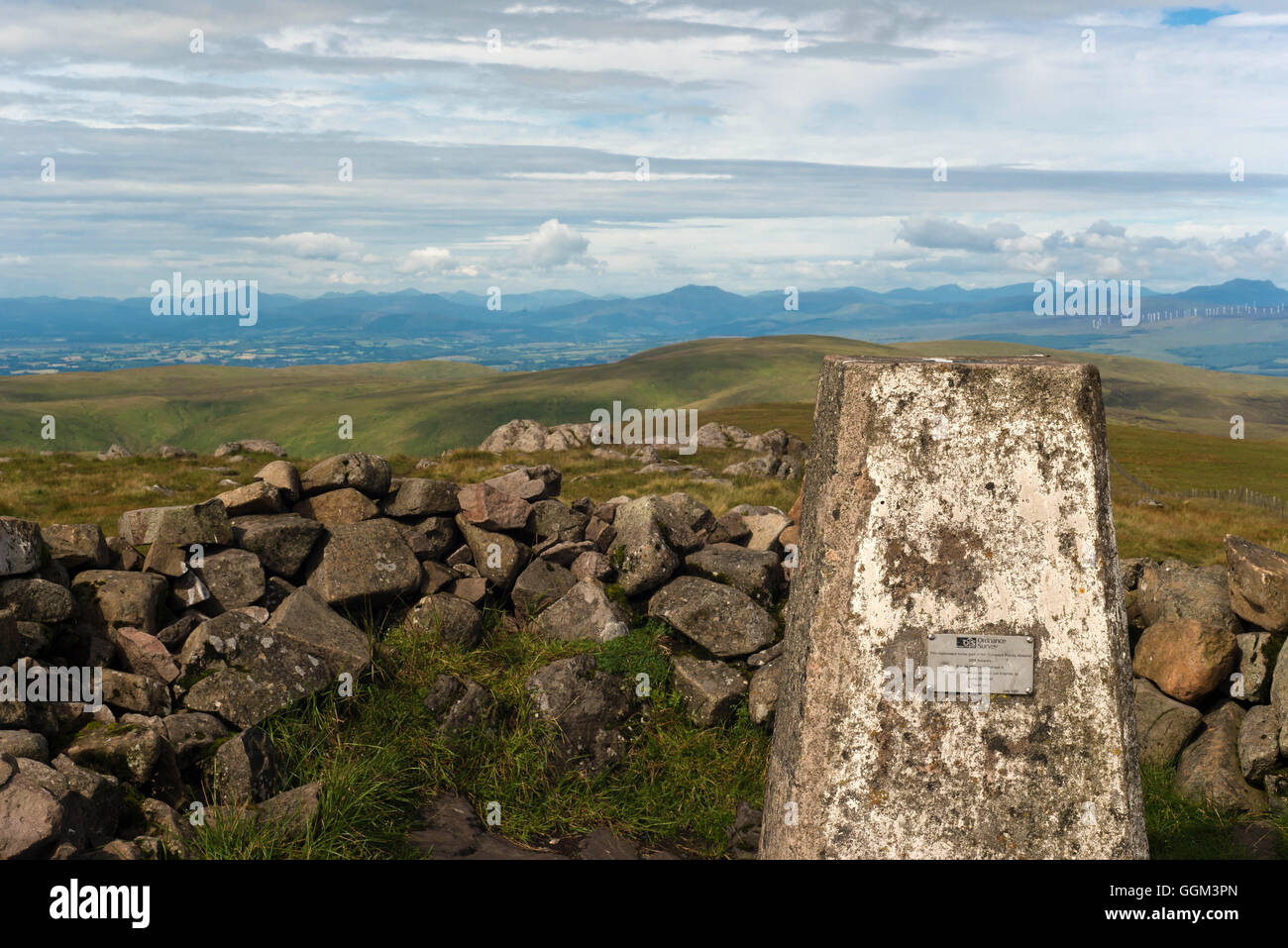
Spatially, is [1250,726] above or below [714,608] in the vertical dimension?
below

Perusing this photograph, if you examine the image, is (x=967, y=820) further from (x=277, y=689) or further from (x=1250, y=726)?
(x=277, y=689)

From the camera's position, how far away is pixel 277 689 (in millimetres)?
8789

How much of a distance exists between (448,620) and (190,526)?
299 cm

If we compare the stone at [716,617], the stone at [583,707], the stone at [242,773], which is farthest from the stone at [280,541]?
the stone at [716,617]

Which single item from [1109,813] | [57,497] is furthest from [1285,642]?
[57,497]

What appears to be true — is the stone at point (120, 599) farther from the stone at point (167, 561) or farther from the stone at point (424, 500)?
the stone at point (424, 500)

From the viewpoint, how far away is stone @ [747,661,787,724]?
990cm

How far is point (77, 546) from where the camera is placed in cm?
1010

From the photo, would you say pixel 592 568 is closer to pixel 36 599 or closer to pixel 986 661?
pixel 36 599

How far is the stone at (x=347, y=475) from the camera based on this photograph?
11.8m

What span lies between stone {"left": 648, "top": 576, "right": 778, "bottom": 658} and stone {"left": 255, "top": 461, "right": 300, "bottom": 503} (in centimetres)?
473

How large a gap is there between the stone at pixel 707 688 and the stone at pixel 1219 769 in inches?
180
